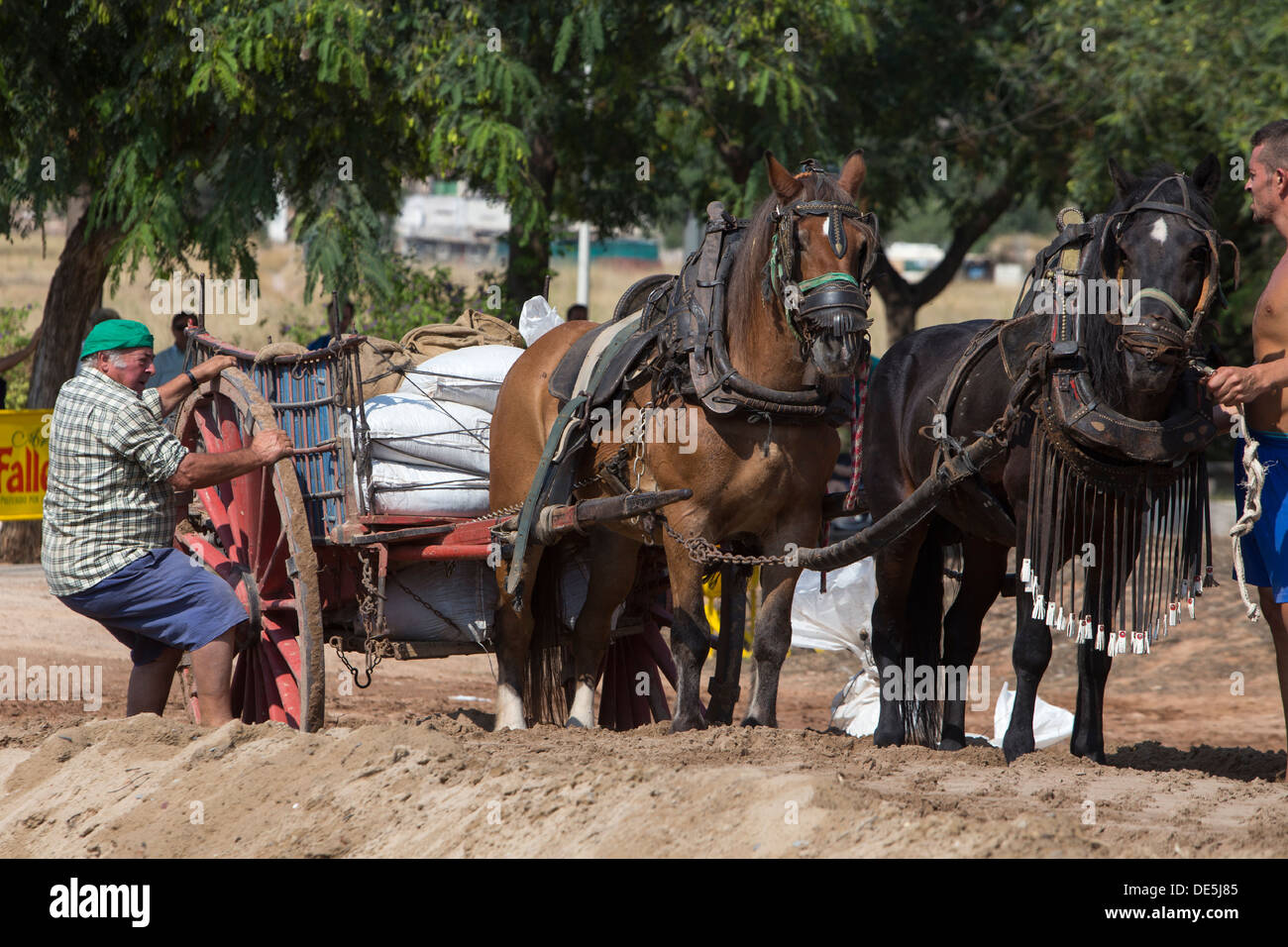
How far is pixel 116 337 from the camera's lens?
17.1ft

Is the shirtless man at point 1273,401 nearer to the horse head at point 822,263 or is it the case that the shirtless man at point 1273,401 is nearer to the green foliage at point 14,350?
the horse head at point 822,263

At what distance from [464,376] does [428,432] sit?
0.42m

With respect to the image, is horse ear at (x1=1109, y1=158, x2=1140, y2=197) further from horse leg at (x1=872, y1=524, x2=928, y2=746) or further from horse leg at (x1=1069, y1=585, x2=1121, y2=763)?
horse leg at (x1=872, y1=524, x2=928, y2=746)

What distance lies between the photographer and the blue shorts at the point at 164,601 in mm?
5180

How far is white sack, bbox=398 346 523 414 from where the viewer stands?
6449 millimetres

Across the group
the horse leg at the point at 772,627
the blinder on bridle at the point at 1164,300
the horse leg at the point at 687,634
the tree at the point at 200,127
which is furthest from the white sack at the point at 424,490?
the tree at the point at 200,127

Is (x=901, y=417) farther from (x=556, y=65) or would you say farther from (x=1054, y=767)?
(x=556, y=65)

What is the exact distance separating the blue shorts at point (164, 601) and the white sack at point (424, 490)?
0.92m

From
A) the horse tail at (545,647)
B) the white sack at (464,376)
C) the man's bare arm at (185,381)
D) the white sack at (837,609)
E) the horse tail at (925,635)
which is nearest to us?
the man's bare arm at (185,381)

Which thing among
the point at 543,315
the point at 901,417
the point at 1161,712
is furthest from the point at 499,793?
the point at 1161,712

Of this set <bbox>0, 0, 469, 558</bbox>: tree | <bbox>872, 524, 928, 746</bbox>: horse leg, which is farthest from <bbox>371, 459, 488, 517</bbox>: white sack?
<bbox>0, 0, 469, 558</bbox>: tree

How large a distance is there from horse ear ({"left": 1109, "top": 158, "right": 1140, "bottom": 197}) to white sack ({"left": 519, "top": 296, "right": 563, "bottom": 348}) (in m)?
3.02

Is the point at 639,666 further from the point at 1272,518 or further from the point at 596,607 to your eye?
the point at 1272,518

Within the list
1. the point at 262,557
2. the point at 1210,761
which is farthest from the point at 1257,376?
the point at 262,557
